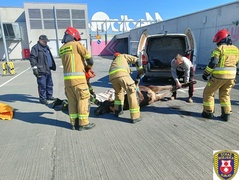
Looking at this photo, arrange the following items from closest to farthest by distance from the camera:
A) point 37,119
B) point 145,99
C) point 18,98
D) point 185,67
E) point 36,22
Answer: point 37,119 < point 145,99 < point 185,67 < point 18,98 < point 36,22

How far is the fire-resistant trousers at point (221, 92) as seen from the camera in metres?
3.49

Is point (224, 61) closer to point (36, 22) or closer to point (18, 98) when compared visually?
point (18, 98)

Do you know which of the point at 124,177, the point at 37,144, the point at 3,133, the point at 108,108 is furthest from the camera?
the point at 108,108

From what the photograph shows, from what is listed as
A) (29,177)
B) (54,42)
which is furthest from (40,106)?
(54,42)

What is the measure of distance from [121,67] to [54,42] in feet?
94.3

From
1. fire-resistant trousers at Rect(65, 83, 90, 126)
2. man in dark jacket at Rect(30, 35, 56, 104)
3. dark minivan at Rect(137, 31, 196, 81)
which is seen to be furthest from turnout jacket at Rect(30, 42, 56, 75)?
dark minivan at Rect(137, 31, 196, 81)

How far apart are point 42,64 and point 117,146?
11.6 feet

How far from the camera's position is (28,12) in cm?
2806

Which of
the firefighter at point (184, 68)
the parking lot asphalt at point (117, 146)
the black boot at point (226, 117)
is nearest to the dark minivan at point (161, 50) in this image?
the firefighter at point (184, 68)

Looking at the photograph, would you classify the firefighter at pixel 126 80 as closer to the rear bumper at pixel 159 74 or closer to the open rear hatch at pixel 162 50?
the rear bumper at pixel 159 74

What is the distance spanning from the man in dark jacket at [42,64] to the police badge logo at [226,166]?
183 inches

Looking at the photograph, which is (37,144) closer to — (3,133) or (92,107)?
(3,133)

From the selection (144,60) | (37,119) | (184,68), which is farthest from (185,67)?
(37,119)

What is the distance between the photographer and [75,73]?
11.0 ft
